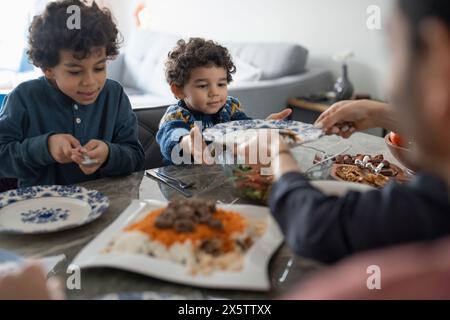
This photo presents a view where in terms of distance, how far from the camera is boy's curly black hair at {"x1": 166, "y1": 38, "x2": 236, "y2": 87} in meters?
1.67

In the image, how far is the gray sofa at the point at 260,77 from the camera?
→ 3.62 metres

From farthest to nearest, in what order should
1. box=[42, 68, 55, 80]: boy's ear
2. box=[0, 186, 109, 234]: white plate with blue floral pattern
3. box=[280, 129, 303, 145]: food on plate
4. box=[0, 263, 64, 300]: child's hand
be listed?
box=[42, 68, 55, 80]: boy's ear → box=[280, 129, 303, 145]: food on plate → box=[0, 186, 109, 234]: white plate with blue floral pattern → box=[0, 263, 64, 300]: child's hand

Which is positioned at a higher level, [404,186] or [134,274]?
[404,186]

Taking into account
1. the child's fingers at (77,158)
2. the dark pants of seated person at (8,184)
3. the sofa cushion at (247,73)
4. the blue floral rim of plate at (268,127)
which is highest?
the blue floral rim of plate at (268,127)

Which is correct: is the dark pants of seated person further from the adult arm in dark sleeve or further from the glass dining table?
the adult arm in dark sleeve

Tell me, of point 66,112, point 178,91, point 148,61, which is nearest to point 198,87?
point 178,91

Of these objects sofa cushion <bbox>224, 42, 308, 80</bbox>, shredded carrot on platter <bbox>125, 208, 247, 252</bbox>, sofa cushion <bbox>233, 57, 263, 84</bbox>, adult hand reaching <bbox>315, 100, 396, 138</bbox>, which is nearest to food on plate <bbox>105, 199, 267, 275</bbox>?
shredded carrot on platter <bbox>125, 208, 247, 252</bbox>

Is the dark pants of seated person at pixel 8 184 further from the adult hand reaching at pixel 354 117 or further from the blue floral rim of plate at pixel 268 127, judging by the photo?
the adult hand reaching at pixel 354 117

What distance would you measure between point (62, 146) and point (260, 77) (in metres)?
2.83

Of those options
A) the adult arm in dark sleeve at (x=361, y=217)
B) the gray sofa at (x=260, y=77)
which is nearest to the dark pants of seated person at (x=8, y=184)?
the adult arm in dark sleeve at (x=361, y=217)

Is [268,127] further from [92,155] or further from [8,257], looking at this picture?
[8,257]

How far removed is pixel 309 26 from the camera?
401cm

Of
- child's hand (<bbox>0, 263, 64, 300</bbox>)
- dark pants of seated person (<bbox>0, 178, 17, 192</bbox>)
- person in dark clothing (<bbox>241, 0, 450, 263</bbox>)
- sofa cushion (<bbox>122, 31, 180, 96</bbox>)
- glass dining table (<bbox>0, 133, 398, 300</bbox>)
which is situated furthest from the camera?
sofa cushion (<bbox>122, 31, 180, 96</bbox>)

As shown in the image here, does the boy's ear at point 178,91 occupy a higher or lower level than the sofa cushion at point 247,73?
higher
